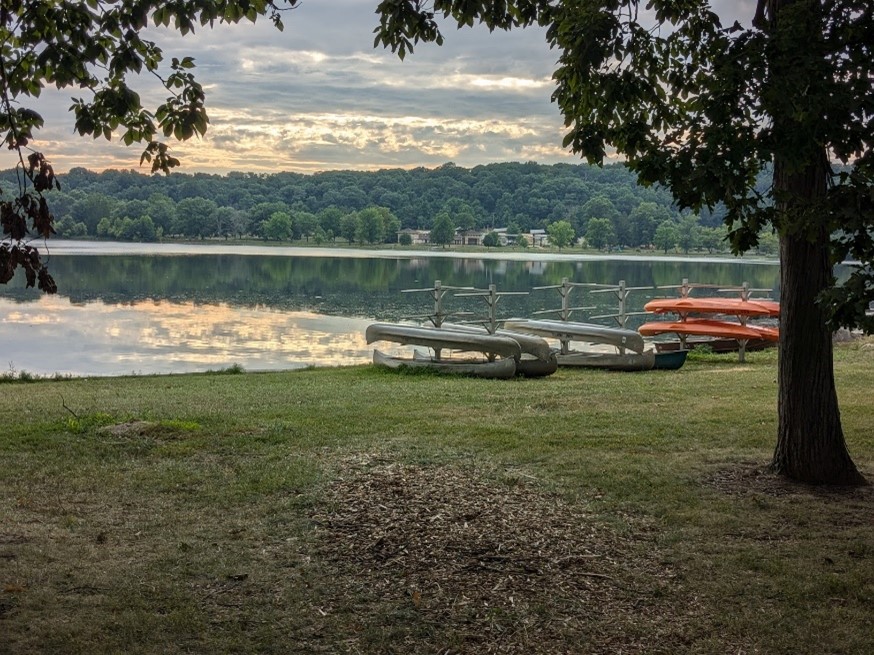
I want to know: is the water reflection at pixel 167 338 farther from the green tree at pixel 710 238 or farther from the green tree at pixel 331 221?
the green tree at pixel 331 221

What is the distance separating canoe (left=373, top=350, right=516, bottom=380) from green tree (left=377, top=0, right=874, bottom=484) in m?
6.36

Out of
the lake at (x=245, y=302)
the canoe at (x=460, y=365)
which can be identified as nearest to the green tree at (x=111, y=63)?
the lake at (x=245, y=302)

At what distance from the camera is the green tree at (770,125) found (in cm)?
427

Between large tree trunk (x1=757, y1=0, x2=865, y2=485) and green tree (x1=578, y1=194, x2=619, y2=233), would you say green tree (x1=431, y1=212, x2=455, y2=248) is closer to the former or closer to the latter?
green tree (x1=578, y1=194, x2=619, y2=233)

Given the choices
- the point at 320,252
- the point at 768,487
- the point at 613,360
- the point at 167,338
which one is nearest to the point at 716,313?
the point at 613,360

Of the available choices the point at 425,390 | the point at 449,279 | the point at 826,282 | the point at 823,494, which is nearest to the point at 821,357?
the point at 826,282

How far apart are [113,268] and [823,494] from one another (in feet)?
166

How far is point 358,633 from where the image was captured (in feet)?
11.6

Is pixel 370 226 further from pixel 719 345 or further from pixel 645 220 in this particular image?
pixel 719 345

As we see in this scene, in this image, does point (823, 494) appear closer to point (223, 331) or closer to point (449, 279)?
point (223, 331)

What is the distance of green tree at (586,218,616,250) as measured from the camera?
2393 inches

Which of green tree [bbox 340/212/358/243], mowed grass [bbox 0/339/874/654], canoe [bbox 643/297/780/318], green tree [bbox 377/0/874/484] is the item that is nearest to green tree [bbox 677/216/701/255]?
green tree [bbox 340/212/358/243]

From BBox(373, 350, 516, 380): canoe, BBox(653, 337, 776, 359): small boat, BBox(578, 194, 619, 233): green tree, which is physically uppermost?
BBox(578, 194, 619, 233): green tree

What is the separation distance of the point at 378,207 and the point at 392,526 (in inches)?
2859
